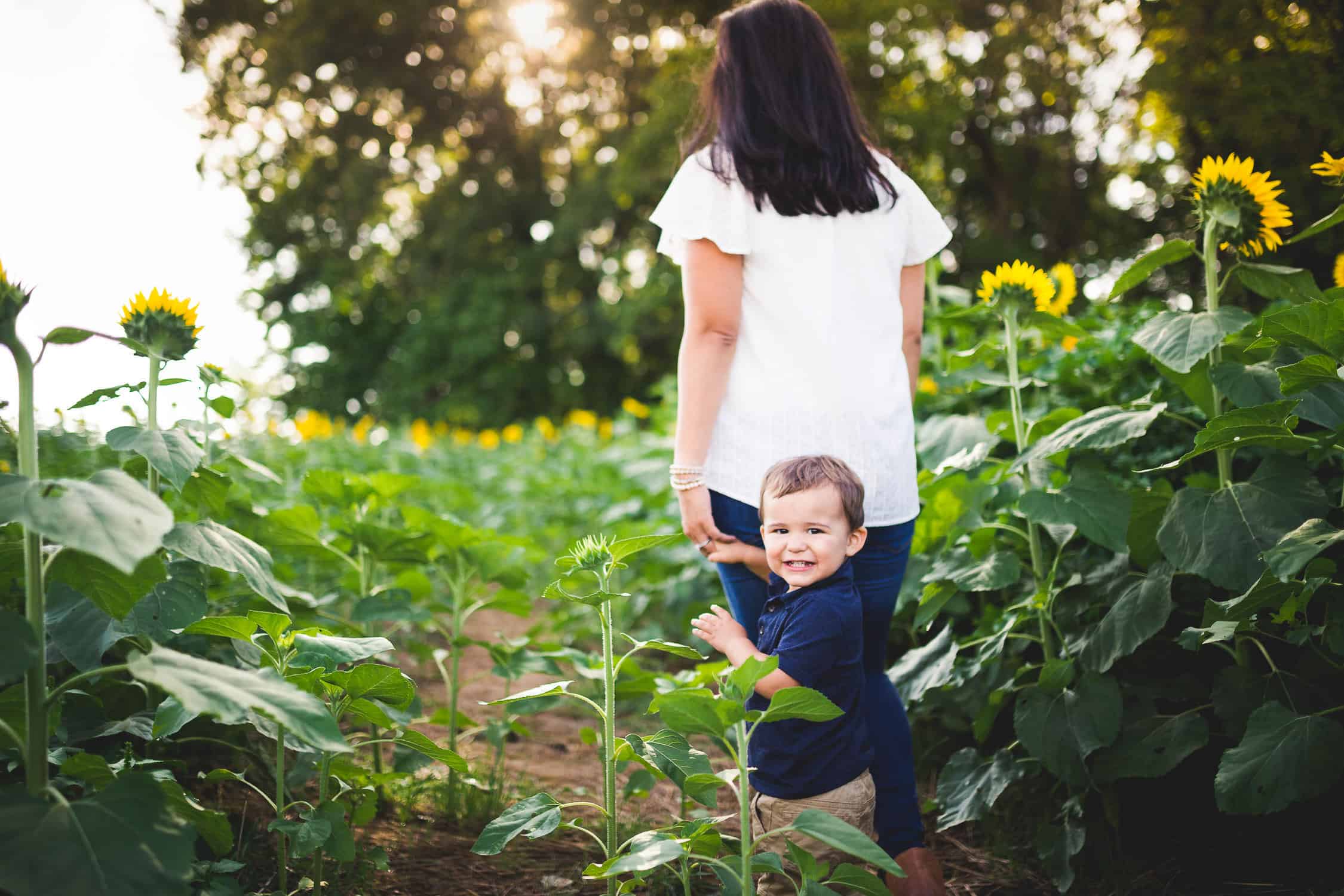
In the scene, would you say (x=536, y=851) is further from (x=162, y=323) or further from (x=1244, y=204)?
(x=1244, y=204)

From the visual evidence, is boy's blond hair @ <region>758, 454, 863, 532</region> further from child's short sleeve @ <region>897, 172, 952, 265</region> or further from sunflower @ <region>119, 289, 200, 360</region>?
sunflower @ <region>119, 289, 200, 360</region>

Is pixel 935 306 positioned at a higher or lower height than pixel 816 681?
higher

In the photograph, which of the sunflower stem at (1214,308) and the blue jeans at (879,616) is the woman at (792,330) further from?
the sunflower stem at (1214,308)

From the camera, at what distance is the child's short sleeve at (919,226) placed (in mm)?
2400

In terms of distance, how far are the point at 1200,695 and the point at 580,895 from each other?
143 cm

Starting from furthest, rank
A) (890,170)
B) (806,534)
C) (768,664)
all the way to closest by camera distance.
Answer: (890,170), (806,534), (768,664)

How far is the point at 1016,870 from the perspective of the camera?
2.41m

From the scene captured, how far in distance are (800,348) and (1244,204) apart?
3.21ft

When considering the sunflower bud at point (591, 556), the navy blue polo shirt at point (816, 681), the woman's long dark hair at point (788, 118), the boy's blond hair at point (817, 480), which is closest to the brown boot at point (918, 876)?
the navy blue polo shirt at point (816, 681)

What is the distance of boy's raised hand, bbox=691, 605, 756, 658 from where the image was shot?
204cm

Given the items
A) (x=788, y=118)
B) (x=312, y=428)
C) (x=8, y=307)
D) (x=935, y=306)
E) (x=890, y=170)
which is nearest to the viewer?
(x=8, y=307)

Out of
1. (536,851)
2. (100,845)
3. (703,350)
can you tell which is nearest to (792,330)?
(703,350)

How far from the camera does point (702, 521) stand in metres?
2.21

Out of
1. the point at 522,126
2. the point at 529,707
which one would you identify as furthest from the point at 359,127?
the point at 529,707
